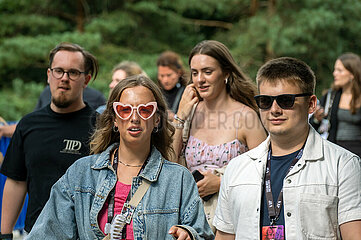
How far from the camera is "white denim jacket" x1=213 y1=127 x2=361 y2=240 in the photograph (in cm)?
314

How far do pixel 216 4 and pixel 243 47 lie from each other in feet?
7.06

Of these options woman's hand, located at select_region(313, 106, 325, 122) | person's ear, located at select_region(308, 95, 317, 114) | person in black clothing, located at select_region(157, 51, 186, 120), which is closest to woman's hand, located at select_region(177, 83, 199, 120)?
person's ear, located at select_region(308, 95, 317, 114)

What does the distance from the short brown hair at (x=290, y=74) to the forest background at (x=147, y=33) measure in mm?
12866

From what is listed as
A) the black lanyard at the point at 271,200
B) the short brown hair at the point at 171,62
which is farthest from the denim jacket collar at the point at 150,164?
the short brown hair at the point at 171,62

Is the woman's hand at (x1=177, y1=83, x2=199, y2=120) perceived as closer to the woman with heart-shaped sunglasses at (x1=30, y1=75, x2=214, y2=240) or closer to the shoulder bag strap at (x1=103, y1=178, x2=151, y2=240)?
the woman with heart-shaped sunglasses at (x1=30, y1=75, x2=214, y2=240)

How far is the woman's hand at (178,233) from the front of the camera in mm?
2992

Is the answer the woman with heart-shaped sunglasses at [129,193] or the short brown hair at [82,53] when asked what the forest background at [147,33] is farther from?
the woman with heart-shaped sunglasses at [129,193]

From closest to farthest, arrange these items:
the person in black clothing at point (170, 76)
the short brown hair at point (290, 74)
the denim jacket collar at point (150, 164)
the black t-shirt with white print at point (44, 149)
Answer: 1. the denim jacket collar at point (150, 164)
2. the short brown hair at point (290, 74)
3. the black t-shirt with white print at point (44, 149)
4. the person in black clothing at point (170, 76)

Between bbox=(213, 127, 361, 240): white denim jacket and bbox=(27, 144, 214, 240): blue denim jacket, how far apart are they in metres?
0.31

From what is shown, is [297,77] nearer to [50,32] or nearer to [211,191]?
[211,191]

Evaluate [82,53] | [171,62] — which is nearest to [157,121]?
[82,53]

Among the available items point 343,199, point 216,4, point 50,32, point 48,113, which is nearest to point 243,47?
point 216,4

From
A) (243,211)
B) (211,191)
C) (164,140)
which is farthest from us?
(211,191)

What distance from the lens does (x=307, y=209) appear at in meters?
3.17
